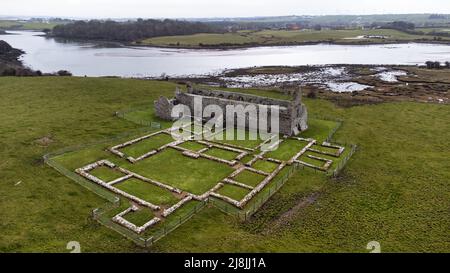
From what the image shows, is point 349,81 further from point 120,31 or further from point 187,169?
point 120,31

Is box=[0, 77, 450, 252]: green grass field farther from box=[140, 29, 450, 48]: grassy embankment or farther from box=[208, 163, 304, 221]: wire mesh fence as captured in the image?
box=[140, 29, 450, 48]: grassy embankment

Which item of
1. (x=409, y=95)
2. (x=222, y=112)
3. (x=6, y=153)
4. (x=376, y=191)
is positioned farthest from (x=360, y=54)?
(x=6, y=153)

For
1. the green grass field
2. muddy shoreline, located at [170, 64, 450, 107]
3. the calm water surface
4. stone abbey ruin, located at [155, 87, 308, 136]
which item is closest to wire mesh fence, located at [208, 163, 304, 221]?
the green grass field

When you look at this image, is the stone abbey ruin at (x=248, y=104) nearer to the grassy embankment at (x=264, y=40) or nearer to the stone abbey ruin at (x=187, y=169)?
the stone abbey ruin at (x=187, y=169)

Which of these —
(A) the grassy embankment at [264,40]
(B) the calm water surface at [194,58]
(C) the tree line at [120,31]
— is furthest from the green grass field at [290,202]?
(C) the tree line at [120,31]

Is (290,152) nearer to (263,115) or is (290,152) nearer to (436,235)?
(263,115)

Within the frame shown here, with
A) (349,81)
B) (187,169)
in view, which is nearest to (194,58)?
(349,81)
